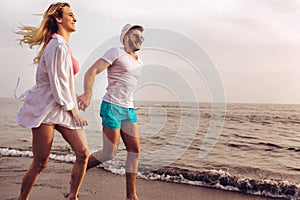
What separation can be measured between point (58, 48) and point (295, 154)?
300 inches

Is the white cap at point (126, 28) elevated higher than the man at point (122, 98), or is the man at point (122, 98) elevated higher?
the white cap at point (126, 28)

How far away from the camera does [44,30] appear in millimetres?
3096

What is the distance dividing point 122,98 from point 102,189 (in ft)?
4.99

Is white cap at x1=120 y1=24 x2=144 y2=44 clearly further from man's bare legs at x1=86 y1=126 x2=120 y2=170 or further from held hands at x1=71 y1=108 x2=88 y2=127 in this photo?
held hands at x1=71 y1=108 x2=88 y2=127

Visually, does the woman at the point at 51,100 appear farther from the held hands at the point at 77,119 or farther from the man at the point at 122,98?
the man at the point at 122,98

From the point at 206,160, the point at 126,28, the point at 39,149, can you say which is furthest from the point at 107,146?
the point at 206,160

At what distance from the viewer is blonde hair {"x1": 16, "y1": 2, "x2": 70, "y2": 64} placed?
10.1ft

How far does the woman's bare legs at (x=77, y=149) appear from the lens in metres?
3.02

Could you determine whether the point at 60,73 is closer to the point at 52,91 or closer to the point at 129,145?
the point at 52,91

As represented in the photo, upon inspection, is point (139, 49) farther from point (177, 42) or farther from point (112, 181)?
point (112, 181)

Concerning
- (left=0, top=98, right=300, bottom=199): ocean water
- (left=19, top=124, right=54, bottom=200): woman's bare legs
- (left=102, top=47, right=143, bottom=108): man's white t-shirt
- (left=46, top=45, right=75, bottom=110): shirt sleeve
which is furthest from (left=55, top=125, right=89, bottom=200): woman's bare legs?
(left=0, top=98, right=300, bottom=199): ocean water

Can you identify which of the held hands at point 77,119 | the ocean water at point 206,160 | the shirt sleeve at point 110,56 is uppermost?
the shirt sleeve at point 110,56

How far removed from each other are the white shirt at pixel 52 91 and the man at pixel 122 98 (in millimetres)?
597

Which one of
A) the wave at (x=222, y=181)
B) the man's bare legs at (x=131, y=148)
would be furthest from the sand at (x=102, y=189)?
the man's bare legs at (x=131, y=148)
